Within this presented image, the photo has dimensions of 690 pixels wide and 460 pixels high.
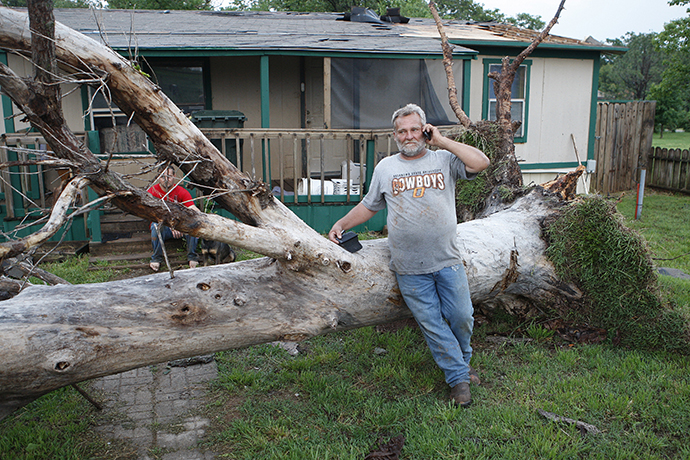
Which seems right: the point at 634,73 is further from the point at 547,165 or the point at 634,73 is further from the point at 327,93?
the point at 327,93

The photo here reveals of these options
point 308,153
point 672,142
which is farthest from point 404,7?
point 308,153

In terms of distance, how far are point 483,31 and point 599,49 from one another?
2.67 meters

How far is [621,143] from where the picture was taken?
46.4ft

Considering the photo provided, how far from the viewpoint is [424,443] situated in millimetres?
3209

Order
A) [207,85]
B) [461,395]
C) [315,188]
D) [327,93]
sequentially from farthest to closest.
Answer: [207,85] < [327,93] < [315,188] < [461,395]

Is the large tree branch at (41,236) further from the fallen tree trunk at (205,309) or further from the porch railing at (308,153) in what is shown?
the porch railing at (308,153)

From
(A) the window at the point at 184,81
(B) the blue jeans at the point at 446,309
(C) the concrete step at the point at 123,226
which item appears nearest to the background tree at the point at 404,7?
(A) the window at the point at 184,81

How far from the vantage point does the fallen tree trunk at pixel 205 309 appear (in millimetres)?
2926

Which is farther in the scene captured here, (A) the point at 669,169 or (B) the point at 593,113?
(A) the point at 669,169

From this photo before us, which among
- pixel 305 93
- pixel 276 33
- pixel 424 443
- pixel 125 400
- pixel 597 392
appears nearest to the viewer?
pixel 424 443

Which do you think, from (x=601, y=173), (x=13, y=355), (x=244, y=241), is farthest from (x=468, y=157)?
(x=601, y=173)

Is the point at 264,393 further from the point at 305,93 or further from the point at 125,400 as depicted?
the point at 305,93

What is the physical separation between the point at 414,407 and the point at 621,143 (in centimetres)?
1297

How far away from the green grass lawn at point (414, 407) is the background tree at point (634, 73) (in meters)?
42.3
